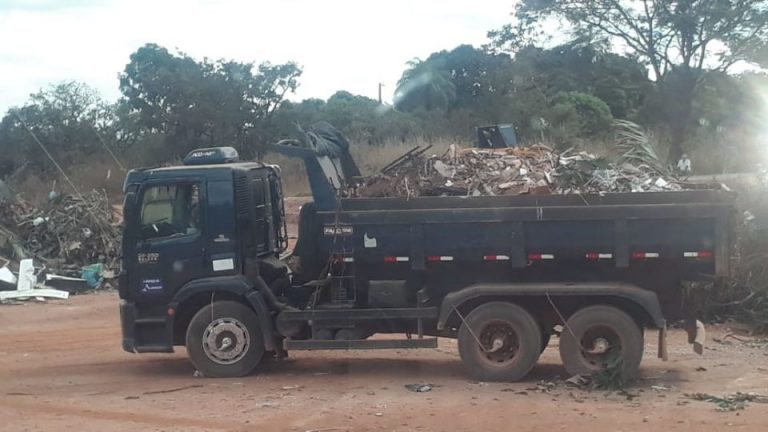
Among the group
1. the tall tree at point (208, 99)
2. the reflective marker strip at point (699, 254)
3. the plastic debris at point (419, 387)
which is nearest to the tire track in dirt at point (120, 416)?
the plastic debris at point (419, 387)

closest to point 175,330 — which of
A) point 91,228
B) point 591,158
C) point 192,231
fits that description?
point 192,231

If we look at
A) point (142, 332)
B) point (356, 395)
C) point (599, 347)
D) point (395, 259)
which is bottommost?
point (356, 395)

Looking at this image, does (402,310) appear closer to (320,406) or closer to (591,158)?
(320,406)

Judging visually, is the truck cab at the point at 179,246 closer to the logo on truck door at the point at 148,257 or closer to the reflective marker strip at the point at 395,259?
the logo on truck door at the point at 148,257

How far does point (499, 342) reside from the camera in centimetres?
1072

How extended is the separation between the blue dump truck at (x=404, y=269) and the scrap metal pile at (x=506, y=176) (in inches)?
14.2

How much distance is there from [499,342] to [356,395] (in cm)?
173

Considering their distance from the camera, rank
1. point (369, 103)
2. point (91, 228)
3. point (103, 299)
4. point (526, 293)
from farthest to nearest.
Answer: point (369, 103), point (91, 228), point (103, 299), point (526, 293)

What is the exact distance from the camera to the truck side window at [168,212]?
11.2 metres

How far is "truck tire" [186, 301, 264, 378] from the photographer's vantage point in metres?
11.2

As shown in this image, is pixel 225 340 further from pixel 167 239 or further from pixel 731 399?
pixel 731 399

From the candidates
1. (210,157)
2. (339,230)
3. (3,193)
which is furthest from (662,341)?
(3,193)

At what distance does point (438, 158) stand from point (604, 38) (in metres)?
30.4

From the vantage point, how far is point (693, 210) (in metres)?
10.1
